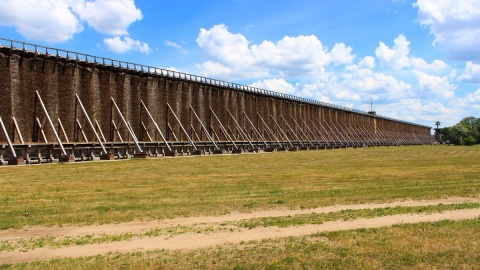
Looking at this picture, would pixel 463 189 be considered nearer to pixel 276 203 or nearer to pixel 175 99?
pixel 276 203

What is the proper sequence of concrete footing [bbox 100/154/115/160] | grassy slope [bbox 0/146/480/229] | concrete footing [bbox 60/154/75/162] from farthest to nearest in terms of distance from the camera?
concrete footing [bbox 100/154/115/160] → concrete footing [bbox 60/154/75/162] → grassy slope [bbox 0/146/480/229]

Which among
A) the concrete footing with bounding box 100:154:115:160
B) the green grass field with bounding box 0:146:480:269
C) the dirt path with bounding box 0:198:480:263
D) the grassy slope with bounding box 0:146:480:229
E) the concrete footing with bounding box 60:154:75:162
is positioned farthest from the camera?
the concrete footing with bounding box 100:154:115:160

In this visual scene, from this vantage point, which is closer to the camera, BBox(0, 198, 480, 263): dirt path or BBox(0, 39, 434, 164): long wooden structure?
BBox(0, 198, 480, 263): dirt path

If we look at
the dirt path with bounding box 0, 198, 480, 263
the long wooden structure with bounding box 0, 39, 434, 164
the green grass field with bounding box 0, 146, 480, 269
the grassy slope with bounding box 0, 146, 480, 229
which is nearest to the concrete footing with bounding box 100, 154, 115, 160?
the long wooden structure with bounding box 0, 39, 434, 164

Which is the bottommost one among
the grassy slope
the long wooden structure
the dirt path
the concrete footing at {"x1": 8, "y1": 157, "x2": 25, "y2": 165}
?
the dirt path

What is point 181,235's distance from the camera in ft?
33.1

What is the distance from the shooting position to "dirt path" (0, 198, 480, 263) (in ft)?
28.7

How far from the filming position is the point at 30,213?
12.8 meters

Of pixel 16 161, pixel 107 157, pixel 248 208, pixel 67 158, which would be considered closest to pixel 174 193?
pixel 248 208

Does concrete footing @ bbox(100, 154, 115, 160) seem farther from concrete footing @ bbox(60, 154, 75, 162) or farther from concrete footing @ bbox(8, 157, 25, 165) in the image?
concrete footing @ bbox(8, 157, 25, 165)

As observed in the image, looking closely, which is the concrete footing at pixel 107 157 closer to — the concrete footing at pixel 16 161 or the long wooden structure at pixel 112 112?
the long wooden structure at pixel 112 112

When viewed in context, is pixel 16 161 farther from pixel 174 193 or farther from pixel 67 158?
pixel 174 193

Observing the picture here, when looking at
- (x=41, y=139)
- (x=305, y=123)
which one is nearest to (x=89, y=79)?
(x=41, y=139)

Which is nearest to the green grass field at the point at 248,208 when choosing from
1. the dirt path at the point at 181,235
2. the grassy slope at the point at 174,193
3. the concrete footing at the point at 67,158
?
the grassy slope at the point at 174,193
